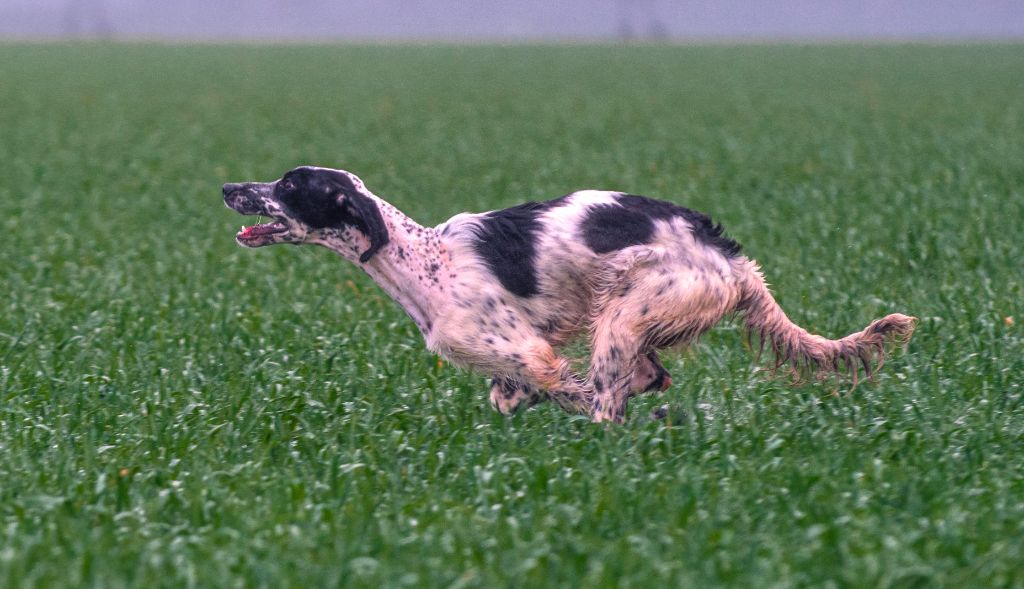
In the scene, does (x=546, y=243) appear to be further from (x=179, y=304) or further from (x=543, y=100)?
(x=543, y=100)

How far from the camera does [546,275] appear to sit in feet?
17.7

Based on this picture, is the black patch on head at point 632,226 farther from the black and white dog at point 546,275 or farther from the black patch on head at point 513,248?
the black patch on head at point 513,248

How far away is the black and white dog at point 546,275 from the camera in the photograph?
5.31 m

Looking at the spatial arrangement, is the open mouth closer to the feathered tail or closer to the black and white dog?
the black and white dog

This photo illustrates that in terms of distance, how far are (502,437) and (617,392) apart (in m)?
0.48

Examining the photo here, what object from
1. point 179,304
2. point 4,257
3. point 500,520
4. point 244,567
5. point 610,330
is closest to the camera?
point 244,567

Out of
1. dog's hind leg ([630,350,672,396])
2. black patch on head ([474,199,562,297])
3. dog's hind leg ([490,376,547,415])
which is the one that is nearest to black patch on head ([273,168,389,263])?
black patch on head ([474,199,562,297])

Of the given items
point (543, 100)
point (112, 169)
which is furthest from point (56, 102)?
point (112, 169)

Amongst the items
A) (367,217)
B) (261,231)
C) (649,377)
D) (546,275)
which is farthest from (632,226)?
(261,231)

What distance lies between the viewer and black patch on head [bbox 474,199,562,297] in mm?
5398

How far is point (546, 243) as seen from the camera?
5418 millimetres

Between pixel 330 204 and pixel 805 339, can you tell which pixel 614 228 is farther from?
pixel 330 204

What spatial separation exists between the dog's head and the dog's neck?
3cm

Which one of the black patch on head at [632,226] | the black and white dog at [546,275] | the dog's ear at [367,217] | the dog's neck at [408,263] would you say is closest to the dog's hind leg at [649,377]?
the black and white dog at [546,275]
